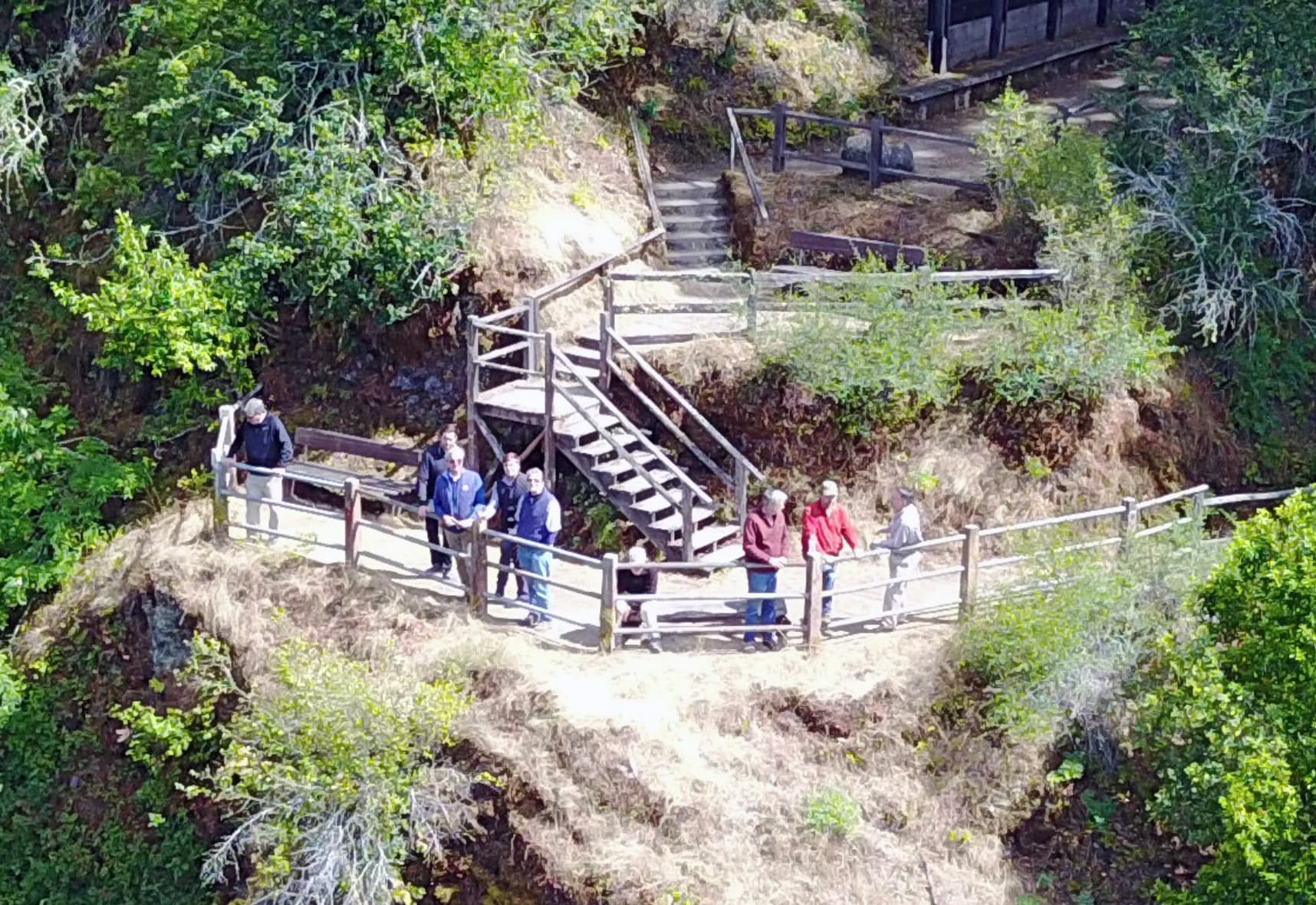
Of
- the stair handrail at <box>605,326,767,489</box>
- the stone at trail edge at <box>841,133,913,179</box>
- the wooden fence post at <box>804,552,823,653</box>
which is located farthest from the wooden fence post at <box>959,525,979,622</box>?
the stone at trail edge at <box>841,133,913,179</box>

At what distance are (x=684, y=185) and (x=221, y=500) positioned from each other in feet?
25.7

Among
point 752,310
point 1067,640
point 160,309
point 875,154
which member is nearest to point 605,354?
point 752,310

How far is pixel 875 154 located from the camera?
2342 centimetres

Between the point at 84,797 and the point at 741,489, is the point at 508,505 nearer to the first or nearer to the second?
the point at 741,489

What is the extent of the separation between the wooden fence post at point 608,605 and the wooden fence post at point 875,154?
848 centimetres

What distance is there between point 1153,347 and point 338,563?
27.5 feet

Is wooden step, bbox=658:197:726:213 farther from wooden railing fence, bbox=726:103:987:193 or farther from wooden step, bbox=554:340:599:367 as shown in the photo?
wooden step, bbox=554:340:599:367

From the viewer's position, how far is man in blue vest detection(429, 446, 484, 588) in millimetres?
17375

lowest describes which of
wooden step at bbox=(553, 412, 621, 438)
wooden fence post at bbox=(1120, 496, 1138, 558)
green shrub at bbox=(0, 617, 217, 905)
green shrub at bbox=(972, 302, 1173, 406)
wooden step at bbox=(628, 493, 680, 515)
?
green shrub at bbox=(0, 617, 217, 905)

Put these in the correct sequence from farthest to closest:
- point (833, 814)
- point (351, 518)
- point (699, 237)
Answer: point (699, 237)
point (351, 518)
point (833, 814)

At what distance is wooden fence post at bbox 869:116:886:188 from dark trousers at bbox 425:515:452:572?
8.13m

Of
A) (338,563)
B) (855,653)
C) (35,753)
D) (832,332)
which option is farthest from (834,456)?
(35,753)

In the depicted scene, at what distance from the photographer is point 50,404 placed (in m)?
22.0

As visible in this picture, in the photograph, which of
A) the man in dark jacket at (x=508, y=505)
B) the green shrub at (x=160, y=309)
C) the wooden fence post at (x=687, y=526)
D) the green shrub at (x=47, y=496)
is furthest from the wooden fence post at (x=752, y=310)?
the green shrub at (x=47, y=496)
